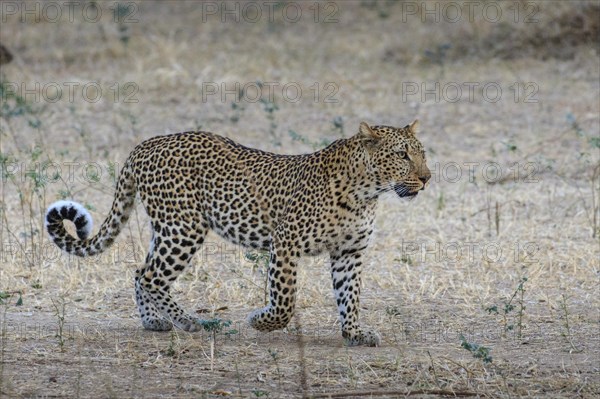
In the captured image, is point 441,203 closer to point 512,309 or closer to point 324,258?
point 324,258

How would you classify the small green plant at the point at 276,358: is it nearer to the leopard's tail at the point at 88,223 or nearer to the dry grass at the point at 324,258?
the dry grass at the point at 324,258

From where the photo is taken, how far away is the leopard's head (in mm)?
6906

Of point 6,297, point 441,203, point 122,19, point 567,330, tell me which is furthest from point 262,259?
point 122,19

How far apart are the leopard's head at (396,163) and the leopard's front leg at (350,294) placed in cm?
47

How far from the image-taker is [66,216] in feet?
23.9

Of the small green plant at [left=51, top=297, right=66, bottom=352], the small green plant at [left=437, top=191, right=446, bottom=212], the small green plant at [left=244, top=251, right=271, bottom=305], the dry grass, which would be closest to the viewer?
the dry grass

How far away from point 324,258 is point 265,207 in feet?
6.13

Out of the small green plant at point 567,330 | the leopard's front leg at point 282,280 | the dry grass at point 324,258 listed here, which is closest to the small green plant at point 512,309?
the dry grass at point 324,258

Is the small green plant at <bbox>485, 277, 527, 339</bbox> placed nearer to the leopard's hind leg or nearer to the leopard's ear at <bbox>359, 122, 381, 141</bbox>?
the leopard's ear at <bbox>359, 122, 381, 141</bbox>

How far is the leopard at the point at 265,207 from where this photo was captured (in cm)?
699

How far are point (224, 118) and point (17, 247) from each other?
16.1 feet

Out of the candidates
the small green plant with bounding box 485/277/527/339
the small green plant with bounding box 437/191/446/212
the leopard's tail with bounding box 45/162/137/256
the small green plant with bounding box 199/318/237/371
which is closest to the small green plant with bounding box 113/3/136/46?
the small green plant with bounding box 437/191/446/212

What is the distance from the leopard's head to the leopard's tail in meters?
1.54

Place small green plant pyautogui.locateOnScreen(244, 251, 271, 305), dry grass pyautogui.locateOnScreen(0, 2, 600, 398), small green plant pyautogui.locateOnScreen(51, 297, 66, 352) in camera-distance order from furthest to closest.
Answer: small green plant pyautogui.locateOnScreen(244, 251, 271, 305), small green plant pyautogui.locateOnScreen(51, 297, 66, 352), dry grass pyautogui.locateOnScreen(0, 2, 600, 398)
